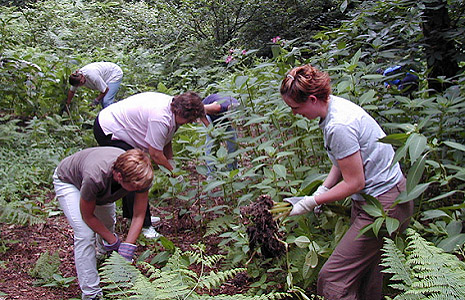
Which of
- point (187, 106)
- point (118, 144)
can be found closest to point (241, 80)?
point (187, 106)

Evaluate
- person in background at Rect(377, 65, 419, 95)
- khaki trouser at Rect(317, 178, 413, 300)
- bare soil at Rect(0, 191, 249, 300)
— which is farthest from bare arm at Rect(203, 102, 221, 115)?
khaki trouser at Rect(317, 178, 413, 300)

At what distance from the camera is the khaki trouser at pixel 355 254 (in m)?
2.50

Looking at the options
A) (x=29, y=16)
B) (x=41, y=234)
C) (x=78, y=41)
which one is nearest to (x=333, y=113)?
(x=41, y=234)

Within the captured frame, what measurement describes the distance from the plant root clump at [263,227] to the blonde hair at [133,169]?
28.2 inches

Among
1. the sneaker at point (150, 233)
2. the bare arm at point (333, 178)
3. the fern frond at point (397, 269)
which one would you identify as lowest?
the sneaker at point (150, 233)

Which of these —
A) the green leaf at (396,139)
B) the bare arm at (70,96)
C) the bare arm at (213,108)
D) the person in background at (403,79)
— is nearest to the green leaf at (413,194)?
the green leaf at (396,139)

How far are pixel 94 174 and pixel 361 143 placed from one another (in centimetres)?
178

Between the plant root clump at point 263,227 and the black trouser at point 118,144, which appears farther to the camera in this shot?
the black trouser at point 118,144

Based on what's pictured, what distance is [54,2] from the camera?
15289 mm

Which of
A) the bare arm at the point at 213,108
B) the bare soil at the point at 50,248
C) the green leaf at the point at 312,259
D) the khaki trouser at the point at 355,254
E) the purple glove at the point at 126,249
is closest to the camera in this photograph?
the khaki trouser at the point at 355,254

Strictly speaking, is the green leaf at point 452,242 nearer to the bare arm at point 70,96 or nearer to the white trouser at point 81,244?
the white trouser at point 81,244

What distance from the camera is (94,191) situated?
3.02 meters

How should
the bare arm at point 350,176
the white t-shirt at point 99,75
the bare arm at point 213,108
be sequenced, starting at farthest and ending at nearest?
the white t-shirt at point 99,75 < the bare arm at point 213,108 < the bare arm at point 350,176

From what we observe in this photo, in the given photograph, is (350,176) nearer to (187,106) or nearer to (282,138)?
(282,138)
